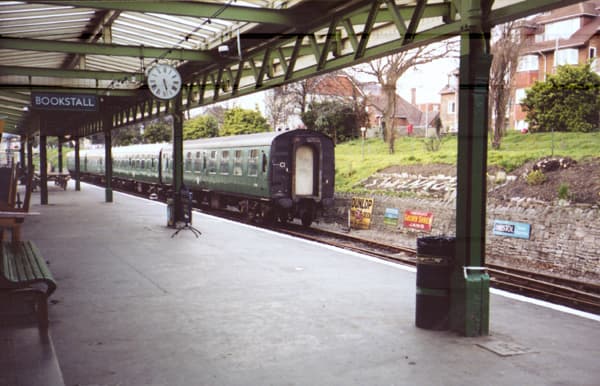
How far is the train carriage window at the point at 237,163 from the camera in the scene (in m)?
19.9

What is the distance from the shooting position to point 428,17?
8.65 m

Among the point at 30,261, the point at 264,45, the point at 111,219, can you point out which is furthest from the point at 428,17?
the point at 111,219

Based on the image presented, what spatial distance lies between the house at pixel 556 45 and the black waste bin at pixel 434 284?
109 ft

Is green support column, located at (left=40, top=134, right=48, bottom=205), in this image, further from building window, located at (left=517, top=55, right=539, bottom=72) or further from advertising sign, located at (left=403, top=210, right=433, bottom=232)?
building window, located at (left=517, top=55, right=539, bottom=72)

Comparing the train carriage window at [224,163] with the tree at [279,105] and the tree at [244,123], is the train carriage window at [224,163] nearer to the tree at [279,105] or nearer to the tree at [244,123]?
the tree at [279,105]

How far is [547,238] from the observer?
1407 cm

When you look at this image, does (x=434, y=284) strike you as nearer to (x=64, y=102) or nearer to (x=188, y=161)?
(x=64, y=102)

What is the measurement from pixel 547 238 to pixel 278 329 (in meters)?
9.80

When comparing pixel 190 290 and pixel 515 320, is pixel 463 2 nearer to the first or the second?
pixel 515 320

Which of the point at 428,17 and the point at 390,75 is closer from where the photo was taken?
the point at 428,17

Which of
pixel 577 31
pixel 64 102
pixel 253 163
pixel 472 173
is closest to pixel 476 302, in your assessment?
pixel 472 173

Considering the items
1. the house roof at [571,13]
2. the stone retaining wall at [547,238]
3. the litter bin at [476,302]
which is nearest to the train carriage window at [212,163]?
the stone retaining wall at [547,238]

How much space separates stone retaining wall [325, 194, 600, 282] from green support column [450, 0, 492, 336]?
7.35 m

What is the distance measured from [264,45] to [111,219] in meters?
8.44
